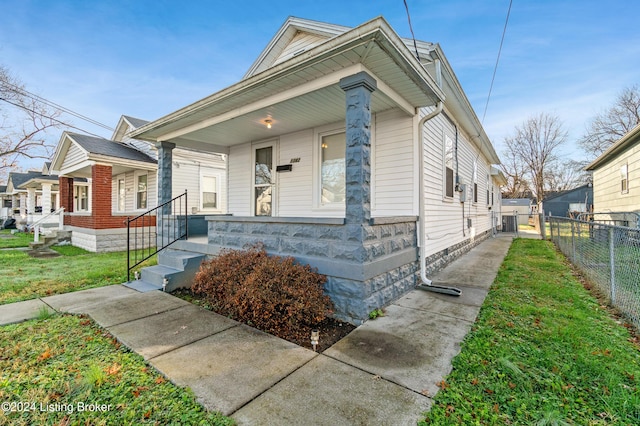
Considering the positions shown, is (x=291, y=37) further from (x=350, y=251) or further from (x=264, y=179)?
(x=350, y=251)

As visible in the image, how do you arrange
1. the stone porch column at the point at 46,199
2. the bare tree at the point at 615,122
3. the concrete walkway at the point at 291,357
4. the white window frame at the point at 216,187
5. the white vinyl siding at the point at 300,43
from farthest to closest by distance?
the bare tree at the point at 615,122 → the stone porch column at the point at 46,199 → the white window frame at the point at 216,187 → the white vinyl siding at the point at 300,43 → the concrete walkway at the point at 291,357

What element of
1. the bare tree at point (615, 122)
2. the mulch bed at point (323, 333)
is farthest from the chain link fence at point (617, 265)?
the bare tree at point (615, 122)

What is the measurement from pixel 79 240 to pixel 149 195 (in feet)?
9.37

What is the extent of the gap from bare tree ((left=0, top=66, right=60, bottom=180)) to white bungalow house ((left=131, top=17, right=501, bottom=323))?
17.6 meters

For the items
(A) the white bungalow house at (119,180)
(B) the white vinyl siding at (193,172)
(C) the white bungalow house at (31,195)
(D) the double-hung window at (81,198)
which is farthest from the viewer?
(C) the white bungalow house at (31,195)

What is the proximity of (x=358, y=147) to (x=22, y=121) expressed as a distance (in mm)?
24716

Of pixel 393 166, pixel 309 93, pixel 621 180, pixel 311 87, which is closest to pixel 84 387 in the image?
pixel 311 87

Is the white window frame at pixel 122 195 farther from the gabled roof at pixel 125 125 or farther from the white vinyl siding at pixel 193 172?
the white vinyl siding at pixel 193 172

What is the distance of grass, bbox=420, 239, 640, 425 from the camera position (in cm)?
191

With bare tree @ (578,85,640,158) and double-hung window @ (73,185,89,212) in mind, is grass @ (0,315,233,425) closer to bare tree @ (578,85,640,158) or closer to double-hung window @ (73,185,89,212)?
double-hung window @ (73,185,89,212)

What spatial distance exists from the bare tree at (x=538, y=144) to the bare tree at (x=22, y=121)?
39.9 m

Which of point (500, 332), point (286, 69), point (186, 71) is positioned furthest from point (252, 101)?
point (186, 71)

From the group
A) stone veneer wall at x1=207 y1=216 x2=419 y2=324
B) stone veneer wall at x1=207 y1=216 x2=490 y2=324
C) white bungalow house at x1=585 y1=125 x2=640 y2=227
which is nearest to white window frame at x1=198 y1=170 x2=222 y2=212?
stone veneer wall at x1=207 y1=216 x2=490 y2=324

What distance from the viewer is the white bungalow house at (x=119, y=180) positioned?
30.9ft
